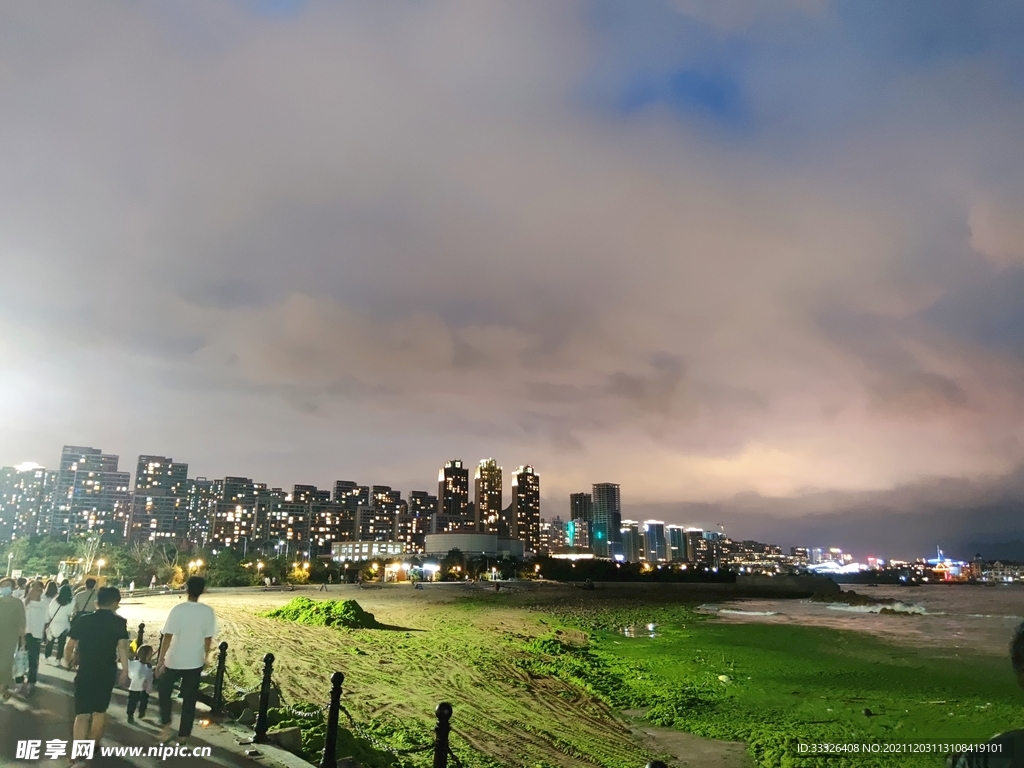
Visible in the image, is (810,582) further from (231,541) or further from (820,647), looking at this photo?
(231,541)

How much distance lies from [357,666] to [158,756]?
12.0m

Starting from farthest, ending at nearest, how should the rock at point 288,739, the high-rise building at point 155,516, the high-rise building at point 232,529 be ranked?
the high-rise building at point 232,529
the high-rise building at point 155,516
the rock at point 288,739

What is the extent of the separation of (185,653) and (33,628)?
5.27m

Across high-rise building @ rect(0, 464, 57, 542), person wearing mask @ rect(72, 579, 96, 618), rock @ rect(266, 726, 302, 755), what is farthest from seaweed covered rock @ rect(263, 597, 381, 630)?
high-rise building @ rect(0, 464, 57, 542)

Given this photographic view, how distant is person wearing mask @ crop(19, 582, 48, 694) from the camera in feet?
33.0

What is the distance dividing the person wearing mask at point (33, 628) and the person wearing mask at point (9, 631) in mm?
904

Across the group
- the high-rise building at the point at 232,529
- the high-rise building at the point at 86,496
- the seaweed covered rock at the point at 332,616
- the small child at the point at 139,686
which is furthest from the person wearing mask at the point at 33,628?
the high-rise building at the point at 86,496

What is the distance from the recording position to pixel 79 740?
22.5 ft

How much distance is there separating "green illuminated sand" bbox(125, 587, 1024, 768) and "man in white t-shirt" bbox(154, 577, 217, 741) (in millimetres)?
3606

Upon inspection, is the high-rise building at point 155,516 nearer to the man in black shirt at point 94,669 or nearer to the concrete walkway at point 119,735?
the concrete walkway at point 119,735

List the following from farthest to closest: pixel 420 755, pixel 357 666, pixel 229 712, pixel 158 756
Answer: pixel 357 666, pixel 420 755, pixel 229 712, pixel 158 756

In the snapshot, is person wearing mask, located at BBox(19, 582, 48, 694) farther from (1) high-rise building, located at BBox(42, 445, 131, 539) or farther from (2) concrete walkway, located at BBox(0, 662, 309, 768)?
(1) high-rise building, located at BBox(42, 445, 131, 539)

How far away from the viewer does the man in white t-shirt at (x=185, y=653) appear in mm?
7762

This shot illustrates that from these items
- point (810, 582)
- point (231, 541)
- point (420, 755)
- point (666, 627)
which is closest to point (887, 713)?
point (420, 755)
